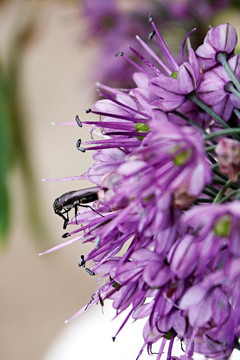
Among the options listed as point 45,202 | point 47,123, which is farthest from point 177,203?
point 47,123

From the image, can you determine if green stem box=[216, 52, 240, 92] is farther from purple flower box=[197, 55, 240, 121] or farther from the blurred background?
the blurred background

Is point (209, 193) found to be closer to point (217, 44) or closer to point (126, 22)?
point (217, 44)

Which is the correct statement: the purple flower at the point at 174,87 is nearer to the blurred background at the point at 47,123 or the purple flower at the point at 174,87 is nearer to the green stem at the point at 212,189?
the green stem at the point at 212,189

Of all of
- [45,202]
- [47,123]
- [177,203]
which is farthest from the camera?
[47,123]

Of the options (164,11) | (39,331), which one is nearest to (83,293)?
(39,331)

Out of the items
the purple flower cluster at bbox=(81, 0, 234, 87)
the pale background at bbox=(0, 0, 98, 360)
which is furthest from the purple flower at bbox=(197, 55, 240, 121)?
the pale background at bbox=(0, 0, 98, 360)

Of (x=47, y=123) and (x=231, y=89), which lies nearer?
(x=231, y=89)
